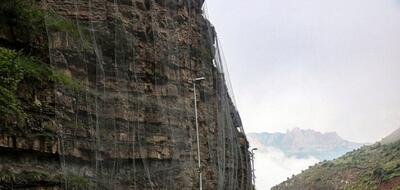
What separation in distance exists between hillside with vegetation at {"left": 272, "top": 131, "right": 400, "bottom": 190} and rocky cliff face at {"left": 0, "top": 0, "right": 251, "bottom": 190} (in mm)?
40962

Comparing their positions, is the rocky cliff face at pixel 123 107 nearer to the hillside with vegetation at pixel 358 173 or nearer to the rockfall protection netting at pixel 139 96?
the rockfall protection netting at pixel 139 96

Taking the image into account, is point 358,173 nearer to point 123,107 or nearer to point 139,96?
point 139,96

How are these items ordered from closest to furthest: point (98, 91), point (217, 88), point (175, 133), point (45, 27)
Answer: point (45, 27), point (98, 91), point (175, 133), point (217, 88)

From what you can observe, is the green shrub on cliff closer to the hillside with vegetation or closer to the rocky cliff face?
the rocky cliff face

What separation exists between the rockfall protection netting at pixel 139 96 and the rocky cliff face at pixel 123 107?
37 mm

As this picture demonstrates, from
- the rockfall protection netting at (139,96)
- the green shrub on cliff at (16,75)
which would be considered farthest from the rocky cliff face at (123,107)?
the green shrub on cliff at (16,75)

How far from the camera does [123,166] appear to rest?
15.0 meters

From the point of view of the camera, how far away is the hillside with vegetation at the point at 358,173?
6456 cm

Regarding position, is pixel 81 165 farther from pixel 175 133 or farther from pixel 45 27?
pixel 175 133

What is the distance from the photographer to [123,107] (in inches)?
623

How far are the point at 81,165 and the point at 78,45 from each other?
3.39 m

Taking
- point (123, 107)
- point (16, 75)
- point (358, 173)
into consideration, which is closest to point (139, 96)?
point (123, 107)

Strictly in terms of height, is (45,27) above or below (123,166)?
above

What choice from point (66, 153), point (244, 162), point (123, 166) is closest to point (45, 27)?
point (66, 153)
